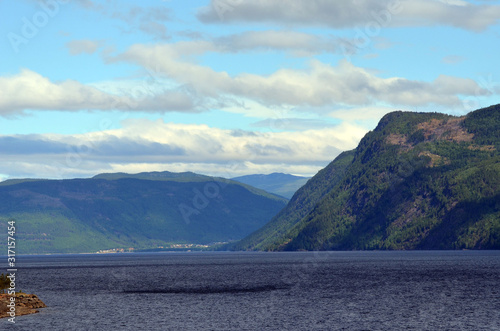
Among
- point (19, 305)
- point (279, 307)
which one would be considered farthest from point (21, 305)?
point (279, 307)

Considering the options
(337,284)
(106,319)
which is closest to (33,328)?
(106,319)

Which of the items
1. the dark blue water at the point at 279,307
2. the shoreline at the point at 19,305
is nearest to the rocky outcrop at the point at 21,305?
the shoreline at the point at 19,305

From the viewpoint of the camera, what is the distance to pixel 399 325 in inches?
4008

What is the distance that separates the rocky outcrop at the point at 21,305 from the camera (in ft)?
376

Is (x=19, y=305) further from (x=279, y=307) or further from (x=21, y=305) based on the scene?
(x=279, y=307)

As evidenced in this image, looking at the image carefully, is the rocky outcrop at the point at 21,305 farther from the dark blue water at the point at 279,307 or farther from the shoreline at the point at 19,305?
the dark blue water at the point at 279,307

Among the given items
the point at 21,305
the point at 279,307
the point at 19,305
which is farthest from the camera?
the point at 279,307

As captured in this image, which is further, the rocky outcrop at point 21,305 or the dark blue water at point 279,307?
the rocky outcrop at point 21,305

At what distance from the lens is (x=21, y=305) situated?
121 meters

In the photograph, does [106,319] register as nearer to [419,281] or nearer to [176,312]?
[176,312]

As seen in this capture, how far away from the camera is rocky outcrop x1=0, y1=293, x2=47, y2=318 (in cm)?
11468

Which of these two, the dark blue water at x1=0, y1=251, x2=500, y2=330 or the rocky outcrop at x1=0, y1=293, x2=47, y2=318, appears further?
the rocky outcrop at x1=0, y1=293, x2=47, y2=318

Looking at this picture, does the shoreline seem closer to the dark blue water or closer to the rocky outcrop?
the rocky outcrop

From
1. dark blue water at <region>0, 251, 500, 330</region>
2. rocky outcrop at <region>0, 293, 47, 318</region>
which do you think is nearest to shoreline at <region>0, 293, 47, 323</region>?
rocky outcrop at <region>0, 293, 47, 318</region>
